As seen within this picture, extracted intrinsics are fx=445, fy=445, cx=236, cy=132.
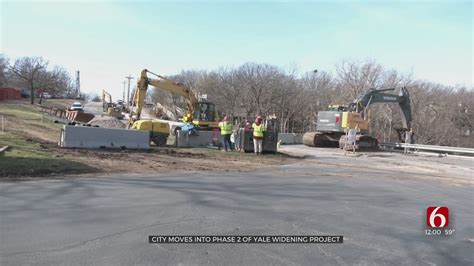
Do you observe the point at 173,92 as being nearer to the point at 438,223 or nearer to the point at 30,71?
the point at 438,223

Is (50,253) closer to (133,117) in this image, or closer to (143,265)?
(143,265)

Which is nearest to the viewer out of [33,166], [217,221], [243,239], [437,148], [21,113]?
[243,239]

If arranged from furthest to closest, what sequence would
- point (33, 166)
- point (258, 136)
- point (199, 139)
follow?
1. point (199, 139)
2. point (258, 136)
3. point (33, 166)

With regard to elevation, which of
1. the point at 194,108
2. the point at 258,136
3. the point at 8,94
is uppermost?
the point at 8,94

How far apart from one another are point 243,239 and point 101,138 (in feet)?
49.8

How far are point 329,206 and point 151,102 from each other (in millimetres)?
103712

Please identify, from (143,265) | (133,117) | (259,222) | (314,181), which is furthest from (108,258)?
(133,117)

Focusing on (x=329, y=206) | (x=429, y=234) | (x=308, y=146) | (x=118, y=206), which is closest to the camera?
(x=429, y=234)

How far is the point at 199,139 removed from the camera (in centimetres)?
2580

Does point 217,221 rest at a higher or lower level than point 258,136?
lower

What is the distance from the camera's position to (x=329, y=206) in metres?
8.59

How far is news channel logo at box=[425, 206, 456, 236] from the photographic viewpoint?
694cm

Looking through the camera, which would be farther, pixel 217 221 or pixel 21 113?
pixel 21 113

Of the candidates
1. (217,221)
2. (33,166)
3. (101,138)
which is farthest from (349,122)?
(217,221)
